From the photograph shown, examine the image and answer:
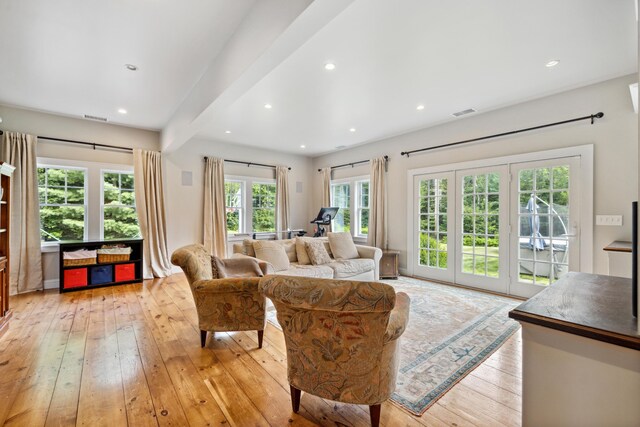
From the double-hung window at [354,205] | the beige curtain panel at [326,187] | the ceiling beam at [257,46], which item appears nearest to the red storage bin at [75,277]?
the ceiling beam at [257,46]

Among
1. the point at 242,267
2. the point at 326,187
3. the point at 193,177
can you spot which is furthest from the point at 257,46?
the point at 326,187

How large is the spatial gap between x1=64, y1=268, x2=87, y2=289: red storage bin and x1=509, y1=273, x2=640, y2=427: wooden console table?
5577mm

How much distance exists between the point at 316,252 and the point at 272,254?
0.72m

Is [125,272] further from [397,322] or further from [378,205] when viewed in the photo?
[397,322]

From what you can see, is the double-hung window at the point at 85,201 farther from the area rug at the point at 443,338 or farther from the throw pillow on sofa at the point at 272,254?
the area rug at the point at 443,338

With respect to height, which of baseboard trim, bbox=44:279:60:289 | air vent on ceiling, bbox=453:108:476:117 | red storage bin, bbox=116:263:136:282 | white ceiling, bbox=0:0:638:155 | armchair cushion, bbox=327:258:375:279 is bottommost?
baseboard trim, bbox=44:279:60:289

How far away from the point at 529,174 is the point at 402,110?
1965 mm

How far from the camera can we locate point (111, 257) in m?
4.66

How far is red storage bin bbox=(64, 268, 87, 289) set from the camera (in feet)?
14.0

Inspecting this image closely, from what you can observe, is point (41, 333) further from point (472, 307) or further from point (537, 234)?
point (537, 234)

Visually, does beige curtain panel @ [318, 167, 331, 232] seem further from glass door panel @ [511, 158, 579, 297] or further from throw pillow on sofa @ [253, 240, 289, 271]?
glass door panel @ [511, 158, 579, 297]

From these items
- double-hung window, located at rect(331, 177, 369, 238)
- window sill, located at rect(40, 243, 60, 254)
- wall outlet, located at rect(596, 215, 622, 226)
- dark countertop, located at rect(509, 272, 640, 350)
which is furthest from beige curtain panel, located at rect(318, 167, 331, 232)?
dark countertop, located at rect(509, 272, 640, 350)

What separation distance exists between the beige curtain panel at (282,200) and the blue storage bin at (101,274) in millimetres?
3248

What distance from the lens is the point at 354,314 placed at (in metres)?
1.38
